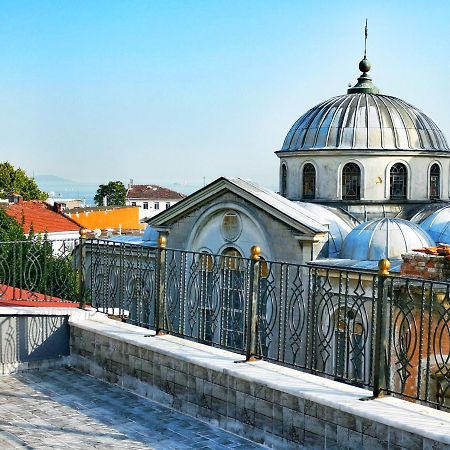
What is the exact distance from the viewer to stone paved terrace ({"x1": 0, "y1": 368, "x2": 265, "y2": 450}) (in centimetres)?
645

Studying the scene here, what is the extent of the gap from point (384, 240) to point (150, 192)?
8190 cm

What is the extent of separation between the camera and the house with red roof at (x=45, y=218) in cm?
4172

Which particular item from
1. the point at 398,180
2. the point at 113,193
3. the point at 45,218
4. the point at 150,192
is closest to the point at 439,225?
the point at 398,180

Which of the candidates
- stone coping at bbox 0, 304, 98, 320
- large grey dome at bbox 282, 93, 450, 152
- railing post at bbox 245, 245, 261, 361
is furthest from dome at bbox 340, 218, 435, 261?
railing post at bbox 245, 245, 261, 361

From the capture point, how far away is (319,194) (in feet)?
79.4

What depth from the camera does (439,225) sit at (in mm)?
21609

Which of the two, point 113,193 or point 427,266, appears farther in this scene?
point 113,193

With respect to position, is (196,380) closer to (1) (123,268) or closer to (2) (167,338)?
(2) (167,338)

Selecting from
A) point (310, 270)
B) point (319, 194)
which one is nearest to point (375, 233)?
point (319, 194)

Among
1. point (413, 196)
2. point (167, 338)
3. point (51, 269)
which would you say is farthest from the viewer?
point (413, 196)

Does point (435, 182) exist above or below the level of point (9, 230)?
above

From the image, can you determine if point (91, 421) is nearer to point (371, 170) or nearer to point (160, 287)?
point (160, 287)

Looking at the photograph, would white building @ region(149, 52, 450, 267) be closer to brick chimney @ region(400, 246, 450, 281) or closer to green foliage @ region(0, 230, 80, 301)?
brick chimney @ region(400, 246, 450, 281)

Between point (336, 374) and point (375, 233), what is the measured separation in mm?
13009
